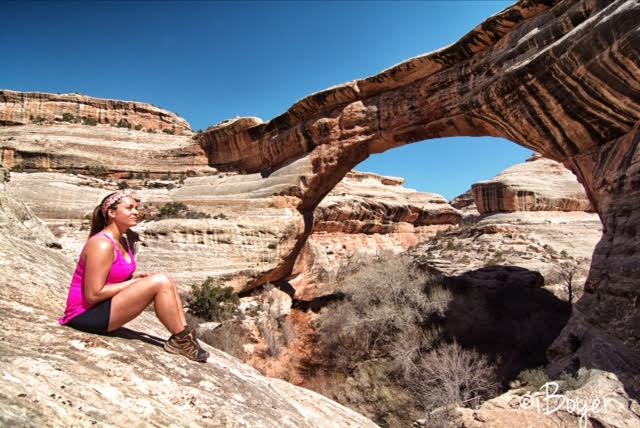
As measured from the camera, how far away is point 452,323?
11.0 meters

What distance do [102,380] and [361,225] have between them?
22866mm

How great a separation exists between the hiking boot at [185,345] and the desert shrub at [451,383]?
5176 mm

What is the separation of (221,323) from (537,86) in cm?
972

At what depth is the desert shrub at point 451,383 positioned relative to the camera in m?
6.87

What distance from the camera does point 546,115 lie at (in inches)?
364

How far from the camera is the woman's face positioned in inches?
101

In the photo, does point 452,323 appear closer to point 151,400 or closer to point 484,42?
point 484,42

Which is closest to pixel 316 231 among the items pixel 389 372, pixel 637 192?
pixel 389 372

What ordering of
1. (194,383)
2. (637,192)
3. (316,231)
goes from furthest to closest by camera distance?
(316,231), (637,192), (194,383)

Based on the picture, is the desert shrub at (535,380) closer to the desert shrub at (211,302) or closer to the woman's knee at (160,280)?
the woman's knee at (160,280)

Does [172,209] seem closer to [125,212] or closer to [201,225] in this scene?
[201,225]

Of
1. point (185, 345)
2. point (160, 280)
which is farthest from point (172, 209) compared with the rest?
point (160, 280)

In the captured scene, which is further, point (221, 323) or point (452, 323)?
point (452, 323)

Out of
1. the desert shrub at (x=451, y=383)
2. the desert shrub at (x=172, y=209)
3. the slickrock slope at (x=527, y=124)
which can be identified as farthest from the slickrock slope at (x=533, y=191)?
the desert shrub at (x=172, y=209)
